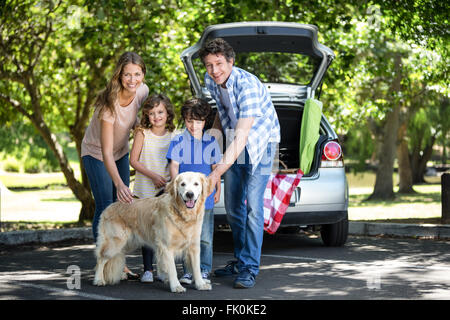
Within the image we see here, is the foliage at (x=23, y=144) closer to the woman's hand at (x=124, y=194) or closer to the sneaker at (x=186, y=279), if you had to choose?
the woman's hand at (x=124, y=194)

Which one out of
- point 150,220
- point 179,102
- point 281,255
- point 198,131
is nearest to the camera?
point 150,220

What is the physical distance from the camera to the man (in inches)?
216

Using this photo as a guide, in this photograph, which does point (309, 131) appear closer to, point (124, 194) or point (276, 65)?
point (124, 194)

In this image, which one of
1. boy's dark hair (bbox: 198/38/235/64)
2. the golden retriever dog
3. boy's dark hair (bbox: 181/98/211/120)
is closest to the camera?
the golden retriever dog

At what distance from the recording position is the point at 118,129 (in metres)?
5.92

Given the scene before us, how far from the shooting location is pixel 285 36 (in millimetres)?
7961

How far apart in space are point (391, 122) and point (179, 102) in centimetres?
1139

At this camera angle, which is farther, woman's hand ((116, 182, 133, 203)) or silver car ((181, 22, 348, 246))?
silver car ((181, 22, 348, 246))

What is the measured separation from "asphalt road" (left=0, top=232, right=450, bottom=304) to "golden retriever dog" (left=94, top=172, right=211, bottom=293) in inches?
7.2

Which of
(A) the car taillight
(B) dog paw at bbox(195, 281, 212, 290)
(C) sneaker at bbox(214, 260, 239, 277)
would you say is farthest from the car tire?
(B) dog paw at bbox(195, 281, 212, 290)

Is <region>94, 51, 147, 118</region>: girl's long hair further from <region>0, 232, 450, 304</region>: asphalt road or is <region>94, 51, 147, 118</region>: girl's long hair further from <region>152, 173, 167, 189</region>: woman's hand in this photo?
<region>0, 232, 450, 304</region>: asphalt road

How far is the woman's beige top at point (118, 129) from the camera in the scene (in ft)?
19.4
